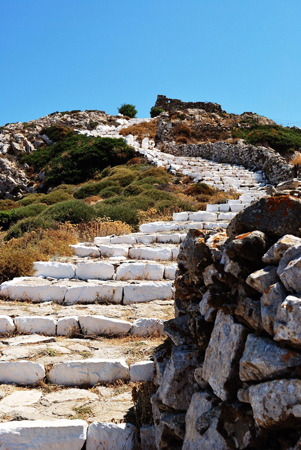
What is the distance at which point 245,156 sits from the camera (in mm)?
22594

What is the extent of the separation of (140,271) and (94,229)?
3.82 meters

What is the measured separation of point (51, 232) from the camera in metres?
9.16

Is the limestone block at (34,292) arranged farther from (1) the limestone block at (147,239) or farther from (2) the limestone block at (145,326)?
(1) the limestone block at (147,239)

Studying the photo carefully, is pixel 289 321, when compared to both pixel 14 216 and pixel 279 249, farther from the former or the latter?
pixel 14 216

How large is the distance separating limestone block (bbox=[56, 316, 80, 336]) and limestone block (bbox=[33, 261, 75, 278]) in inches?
67.3

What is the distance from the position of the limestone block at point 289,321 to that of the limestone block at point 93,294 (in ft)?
14.0

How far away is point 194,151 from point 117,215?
17.0 metres

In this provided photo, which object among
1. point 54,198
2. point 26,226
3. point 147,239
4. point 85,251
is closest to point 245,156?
point 54,198

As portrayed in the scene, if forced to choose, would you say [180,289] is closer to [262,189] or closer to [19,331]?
[19,331]

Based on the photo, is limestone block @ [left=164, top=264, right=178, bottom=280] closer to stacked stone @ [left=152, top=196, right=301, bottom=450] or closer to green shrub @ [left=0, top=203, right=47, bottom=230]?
stacked stone @ [left=152, top=196, right=301, bottom=450]

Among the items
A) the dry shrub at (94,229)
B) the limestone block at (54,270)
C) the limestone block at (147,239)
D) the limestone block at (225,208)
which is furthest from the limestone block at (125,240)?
the limestone block at (225,208)

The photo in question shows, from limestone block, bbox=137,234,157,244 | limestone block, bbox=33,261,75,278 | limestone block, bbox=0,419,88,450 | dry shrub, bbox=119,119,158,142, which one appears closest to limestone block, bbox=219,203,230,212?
limestone block, bbox=137,234,157,244

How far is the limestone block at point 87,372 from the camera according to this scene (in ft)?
13.6

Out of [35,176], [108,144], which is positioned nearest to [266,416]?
[108,144]
